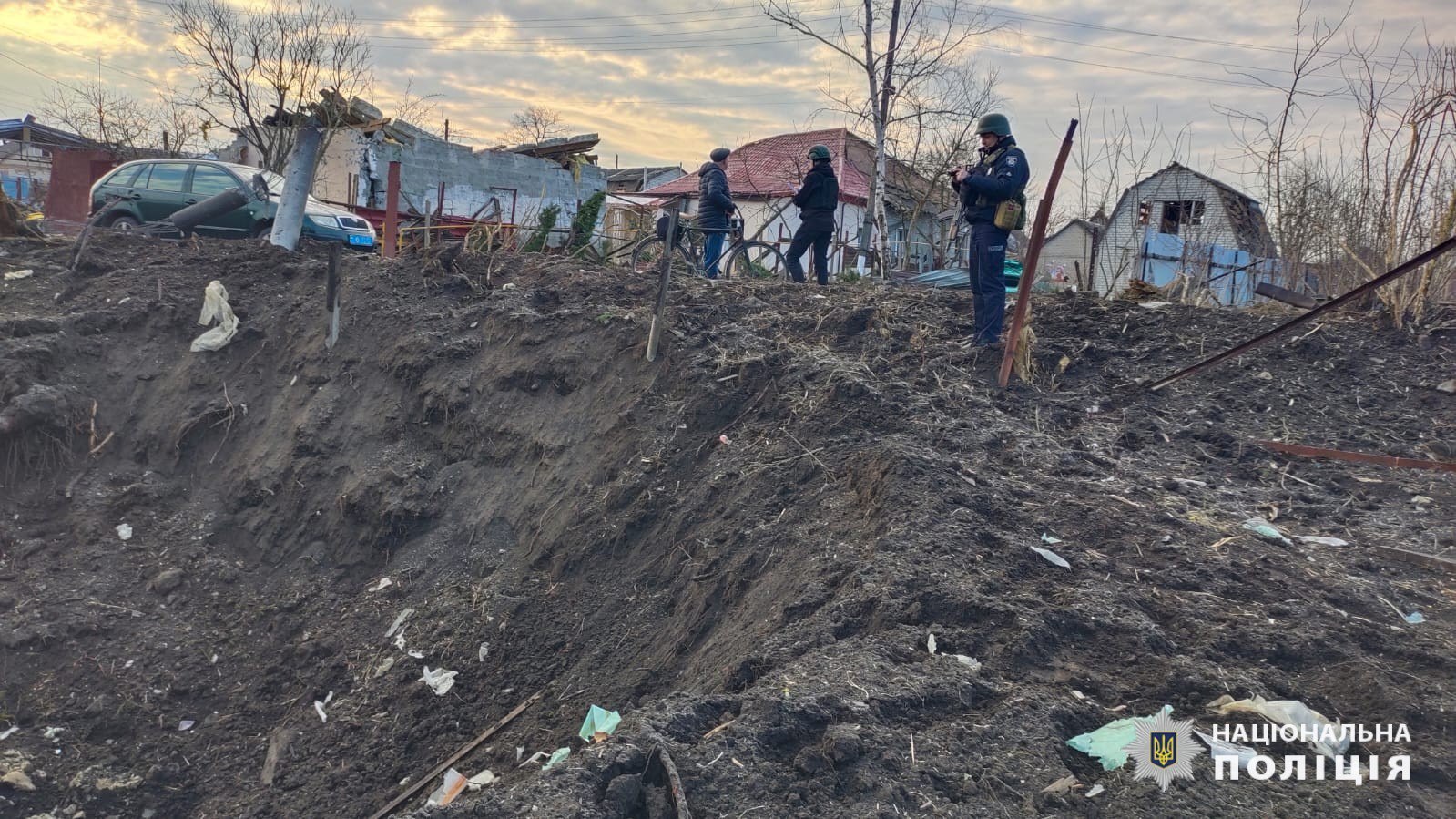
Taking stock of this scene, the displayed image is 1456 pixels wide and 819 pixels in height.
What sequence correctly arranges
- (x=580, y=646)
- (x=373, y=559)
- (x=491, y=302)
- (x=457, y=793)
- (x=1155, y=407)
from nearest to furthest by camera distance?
(x=457, y=793) < (x=580, y=646) < (x=373, y=559) < (x=1155, y=407) < (x=491, y=302)

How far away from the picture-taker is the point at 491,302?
237 inches

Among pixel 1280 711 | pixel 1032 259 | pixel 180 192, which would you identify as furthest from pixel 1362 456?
pixel 180 192

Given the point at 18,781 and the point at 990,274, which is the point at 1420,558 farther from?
the point at 18,781

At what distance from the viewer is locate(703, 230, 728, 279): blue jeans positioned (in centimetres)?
831

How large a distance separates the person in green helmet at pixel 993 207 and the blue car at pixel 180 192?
830cm

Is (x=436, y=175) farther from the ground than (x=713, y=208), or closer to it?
farther from the ground

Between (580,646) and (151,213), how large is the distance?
10.6 m

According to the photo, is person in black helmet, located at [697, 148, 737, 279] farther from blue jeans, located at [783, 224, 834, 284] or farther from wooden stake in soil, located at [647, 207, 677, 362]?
wooden stake in soil, located at [647, 207, 677, 362]

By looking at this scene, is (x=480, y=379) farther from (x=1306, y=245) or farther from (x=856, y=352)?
(x=1306, y=245)

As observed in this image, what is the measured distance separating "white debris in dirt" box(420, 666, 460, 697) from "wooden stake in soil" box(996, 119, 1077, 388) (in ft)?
11.3

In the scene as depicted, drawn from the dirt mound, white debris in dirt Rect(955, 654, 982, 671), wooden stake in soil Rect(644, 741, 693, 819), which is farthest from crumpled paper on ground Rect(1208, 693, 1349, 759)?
wooden stake in soil Rect(644, 741, 693, 819)

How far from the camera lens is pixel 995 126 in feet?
18.4

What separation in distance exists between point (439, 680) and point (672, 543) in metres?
1.20

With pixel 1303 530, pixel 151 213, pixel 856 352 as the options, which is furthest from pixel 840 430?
pixel 151 213
